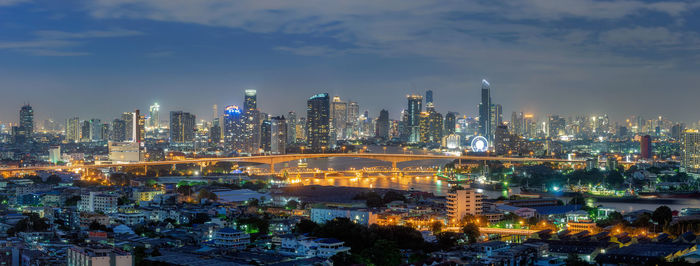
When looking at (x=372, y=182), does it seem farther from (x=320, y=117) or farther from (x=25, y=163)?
(x=320, y=117)

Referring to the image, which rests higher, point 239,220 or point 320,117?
point 320,117

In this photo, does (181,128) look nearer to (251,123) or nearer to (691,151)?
(251,123)

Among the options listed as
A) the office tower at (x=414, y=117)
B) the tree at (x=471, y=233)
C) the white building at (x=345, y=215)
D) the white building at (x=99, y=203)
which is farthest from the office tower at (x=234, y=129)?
the tree at (x=471, y=233)

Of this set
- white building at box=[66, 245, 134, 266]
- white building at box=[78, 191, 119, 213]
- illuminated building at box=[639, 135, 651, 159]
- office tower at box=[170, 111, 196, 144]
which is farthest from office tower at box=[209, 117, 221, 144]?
white building at box=[66, 245, 134, 266]

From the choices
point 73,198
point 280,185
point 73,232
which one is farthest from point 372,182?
point 73,232

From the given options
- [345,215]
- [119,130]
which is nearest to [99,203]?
[345,215]

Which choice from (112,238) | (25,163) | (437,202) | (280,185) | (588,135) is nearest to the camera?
(112,238)

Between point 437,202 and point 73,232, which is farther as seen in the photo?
Result: point 437,202
